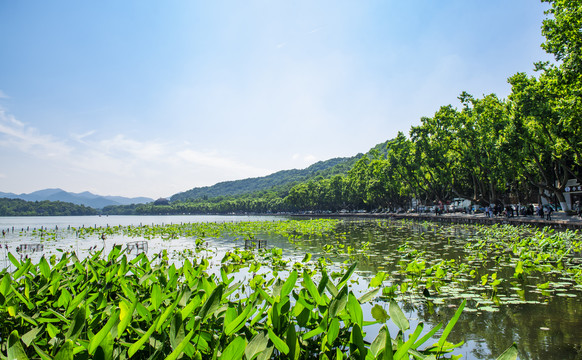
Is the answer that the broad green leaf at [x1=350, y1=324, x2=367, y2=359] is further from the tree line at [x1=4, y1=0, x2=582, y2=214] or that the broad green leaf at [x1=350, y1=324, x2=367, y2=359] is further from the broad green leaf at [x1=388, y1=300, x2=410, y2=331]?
the tree line at [x1=4, y1=0, x2=582, y2=214]

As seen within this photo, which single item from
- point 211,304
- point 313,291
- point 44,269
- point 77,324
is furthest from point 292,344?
point 44,269

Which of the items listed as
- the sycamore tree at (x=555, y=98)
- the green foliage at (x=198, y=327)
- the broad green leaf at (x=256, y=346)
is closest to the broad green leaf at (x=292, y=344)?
the green foliage at (x=198, y=327)

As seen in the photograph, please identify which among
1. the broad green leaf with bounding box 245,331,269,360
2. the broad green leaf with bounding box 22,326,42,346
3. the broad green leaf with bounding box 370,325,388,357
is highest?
the broad green leaf with bounding box 245,331,269,360

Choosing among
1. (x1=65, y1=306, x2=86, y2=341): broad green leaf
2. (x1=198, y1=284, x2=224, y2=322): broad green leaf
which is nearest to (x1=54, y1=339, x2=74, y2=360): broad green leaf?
(x1=65, y1=306, x2=86, y2=341): broad green leaf

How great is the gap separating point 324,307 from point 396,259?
1152 cm

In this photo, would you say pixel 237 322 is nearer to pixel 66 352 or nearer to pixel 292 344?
pixel 292 344

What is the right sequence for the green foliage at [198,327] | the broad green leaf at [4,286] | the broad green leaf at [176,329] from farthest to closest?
the broad green leaf at [4,286], the broad green leaf at [176,329], the green foliage at [198,327]

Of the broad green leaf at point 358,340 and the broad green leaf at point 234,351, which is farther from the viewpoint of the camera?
the broad green leaf at point 358,340

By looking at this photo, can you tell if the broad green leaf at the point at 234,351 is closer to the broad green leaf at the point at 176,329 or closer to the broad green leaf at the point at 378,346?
the broad green leaf at the point at 176,329

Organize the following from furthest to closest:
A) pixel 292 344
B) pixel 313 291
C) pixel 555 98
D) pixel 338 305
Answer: pixel 555 98
pixel 313 291
pixel 338 305
pixel 292 344

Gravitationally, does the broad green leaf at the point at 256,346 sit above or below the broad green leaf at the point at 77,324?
below

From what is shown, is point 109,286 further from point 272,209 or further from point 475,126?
point 272,209

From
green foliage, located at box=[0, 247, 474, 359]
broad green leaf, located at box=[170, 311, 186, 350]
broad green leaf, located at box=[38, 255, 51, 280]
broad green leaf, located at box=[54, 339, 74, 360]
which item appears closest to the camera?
broad green leaf, located at box=[54, 339, 74, 360]

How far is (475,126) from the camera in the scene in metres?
33.2
